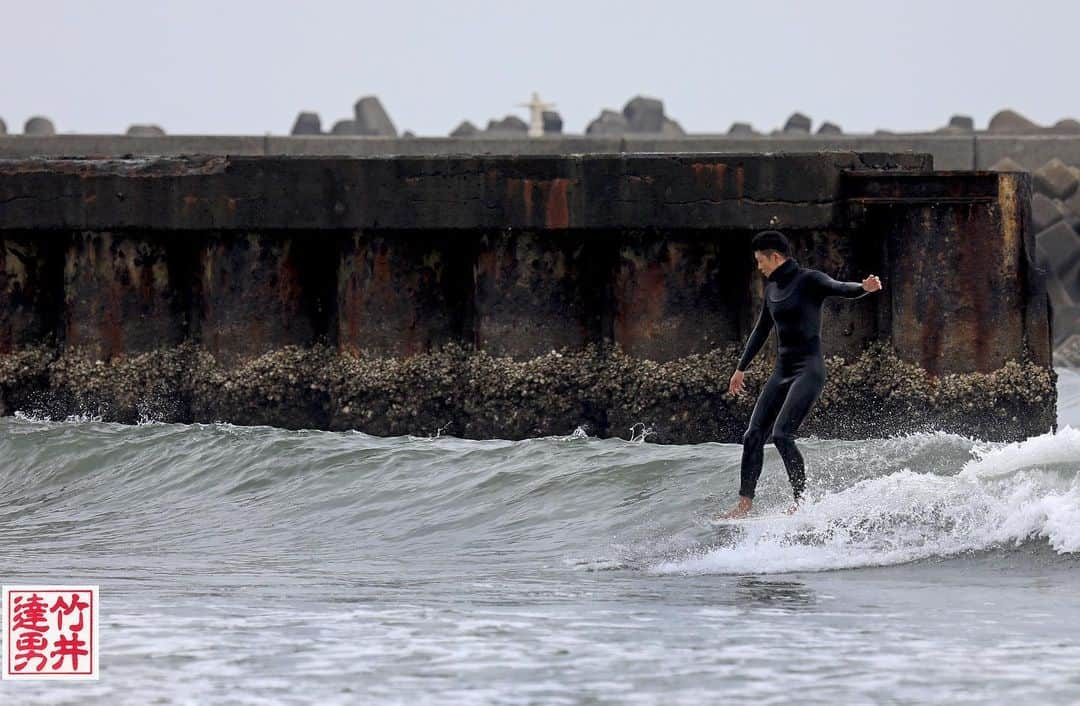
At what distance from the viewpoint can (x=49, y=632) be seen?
7480 millimetres

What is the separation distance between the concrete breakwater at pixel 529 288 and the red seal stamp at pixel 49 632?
13.3 ft

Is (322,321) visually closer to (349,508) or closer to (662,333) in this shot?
(349,508)

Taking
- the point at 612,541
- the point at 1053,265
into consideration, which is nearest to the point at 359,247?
the point at 612,541

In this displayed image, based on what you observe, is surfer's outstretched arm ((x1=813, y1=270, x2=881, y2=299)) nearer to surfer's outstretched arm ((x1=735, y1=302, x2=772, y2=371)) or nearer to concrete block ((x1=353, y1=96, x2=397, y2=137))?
surfer's outstretched arm ((x1=735, y1=302, x2=772, y2=371))

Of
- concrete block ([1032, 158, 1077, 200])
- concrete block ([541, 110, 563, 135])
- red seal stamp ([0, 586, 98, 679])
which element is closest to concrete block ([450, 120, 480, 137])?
concrete block ([541, 110, 563, 135])

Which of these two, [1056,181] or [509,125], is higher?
[509,125]

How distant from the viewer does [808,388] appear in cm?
1027

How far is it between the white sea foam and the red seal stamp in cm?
269

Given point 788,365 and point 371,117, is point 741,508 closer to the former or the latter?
point 788,365

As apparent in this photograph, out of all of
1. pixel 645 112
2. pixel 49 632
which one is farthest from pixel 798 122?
pixel 49 632

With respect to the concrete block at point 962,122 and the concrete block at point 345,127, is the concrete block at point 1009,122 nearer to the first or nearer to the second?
the concrete block at point 962,122

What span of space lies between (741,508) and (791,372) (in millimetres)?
733

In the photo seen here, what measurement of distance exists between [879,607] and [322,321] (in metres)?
5.46

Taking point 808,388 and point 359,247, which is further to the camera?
point 359,247
